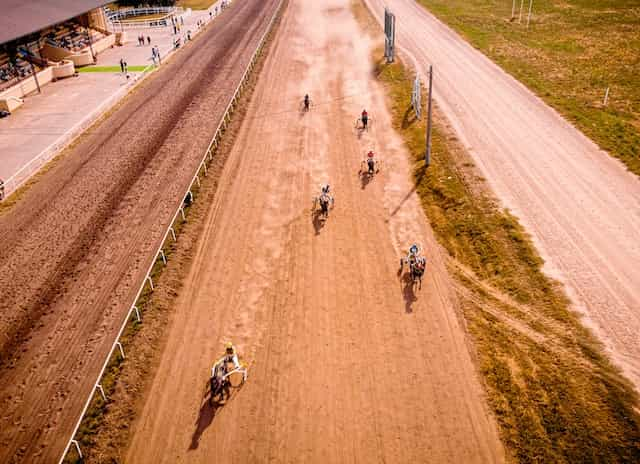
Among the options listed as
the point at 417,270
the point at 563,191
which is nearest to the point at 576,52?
the point at 563,191

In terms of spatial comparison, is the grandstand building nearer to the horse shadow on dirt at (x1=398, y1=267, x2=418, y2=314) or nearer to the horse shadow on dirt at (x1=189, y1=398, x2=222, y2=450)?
the horse shadow on dirt at (x1=189, y1=398, x2=222, y2=450)

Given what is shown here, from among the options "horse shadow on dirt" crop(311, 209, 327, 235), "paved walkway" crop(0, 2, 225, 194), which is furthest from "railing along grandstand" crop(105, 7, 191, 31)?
"horse shadow on dirt" crop(311, 209, 327, 235)

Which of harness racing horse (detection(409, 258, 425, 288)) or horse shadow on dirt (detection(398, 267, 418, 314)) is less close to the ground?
harness racing horse (detection(409, 258, 425, 288))

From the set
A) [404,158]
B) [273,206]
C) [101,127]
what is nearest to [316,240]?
[273,206]

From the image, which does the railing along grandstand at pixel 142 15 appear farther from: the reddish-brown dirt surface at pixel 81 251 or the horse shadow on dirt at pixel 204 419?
the horse shadow on dirt at pixel 204 419

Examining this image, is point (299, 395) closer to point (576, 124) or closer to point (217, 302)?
point (217, 302)

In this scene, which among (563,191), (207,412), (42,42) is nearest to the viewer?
(207,412)

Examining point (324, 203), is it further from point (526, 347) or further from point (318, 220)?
point (526, 347)
